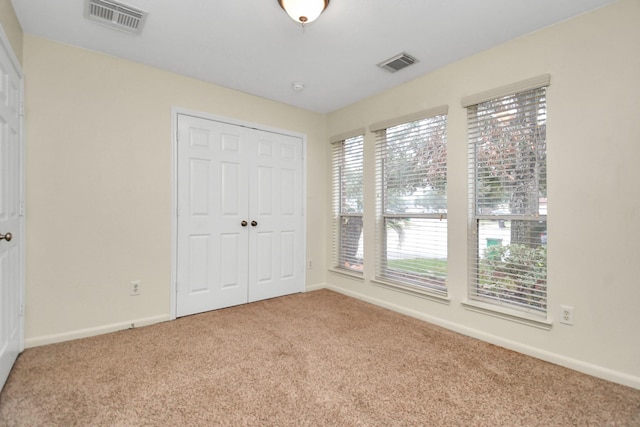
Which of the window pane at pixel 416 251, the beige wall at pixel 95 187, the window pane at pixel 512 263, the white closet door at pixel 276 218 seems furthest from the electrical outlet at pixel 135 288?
the window pane at pixel 512 263

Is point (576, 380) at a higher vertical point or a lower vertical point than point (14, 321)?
lower

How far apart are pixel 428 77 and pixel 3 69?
3192mm

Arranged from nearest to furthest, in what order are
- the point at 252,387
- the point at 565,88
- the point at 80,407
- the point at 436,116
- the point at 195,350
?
the point at 80,407 < the point at 252,387 < the point at 565,88 < the point at 195,350 < the point at 436,116

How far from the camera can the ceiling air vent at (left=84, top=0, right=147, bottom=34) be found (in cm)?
201

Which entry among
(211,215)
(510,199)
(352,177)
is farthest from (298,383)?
(352,177)

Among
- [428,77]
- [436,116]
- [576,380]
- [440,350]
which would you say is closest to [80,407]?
[440,350]

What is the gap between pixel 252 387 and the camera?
1.83 metres

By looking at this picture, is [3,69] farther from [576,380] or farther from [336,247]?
[576,380]

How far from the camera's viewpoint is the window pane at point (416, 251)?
2.90m

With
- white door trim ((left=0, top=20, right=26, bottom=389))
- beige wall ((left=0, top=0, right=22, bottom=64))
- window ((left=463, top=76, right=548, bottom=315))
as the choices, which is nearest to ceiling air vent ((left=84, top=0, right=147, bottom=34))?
beige wall ((left=0, top=0, right=22, bottom=64))

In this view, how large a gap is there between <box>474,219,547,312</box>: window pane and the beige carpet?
43cm

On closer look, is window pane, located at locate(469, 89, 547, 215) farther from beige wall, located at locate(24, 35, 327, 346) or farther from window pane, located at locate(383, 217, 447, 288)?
beige wall, located at locate(24, 35, 327, 346)

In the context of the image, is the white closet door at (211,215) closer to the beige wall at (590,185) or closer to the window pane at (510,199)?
the window pane at (510,199)

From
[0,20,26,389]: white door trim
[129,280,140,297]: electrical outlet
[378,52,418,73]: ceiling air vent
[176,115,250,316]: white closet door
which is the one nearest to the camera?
[0,20,26,389]: white door trim
